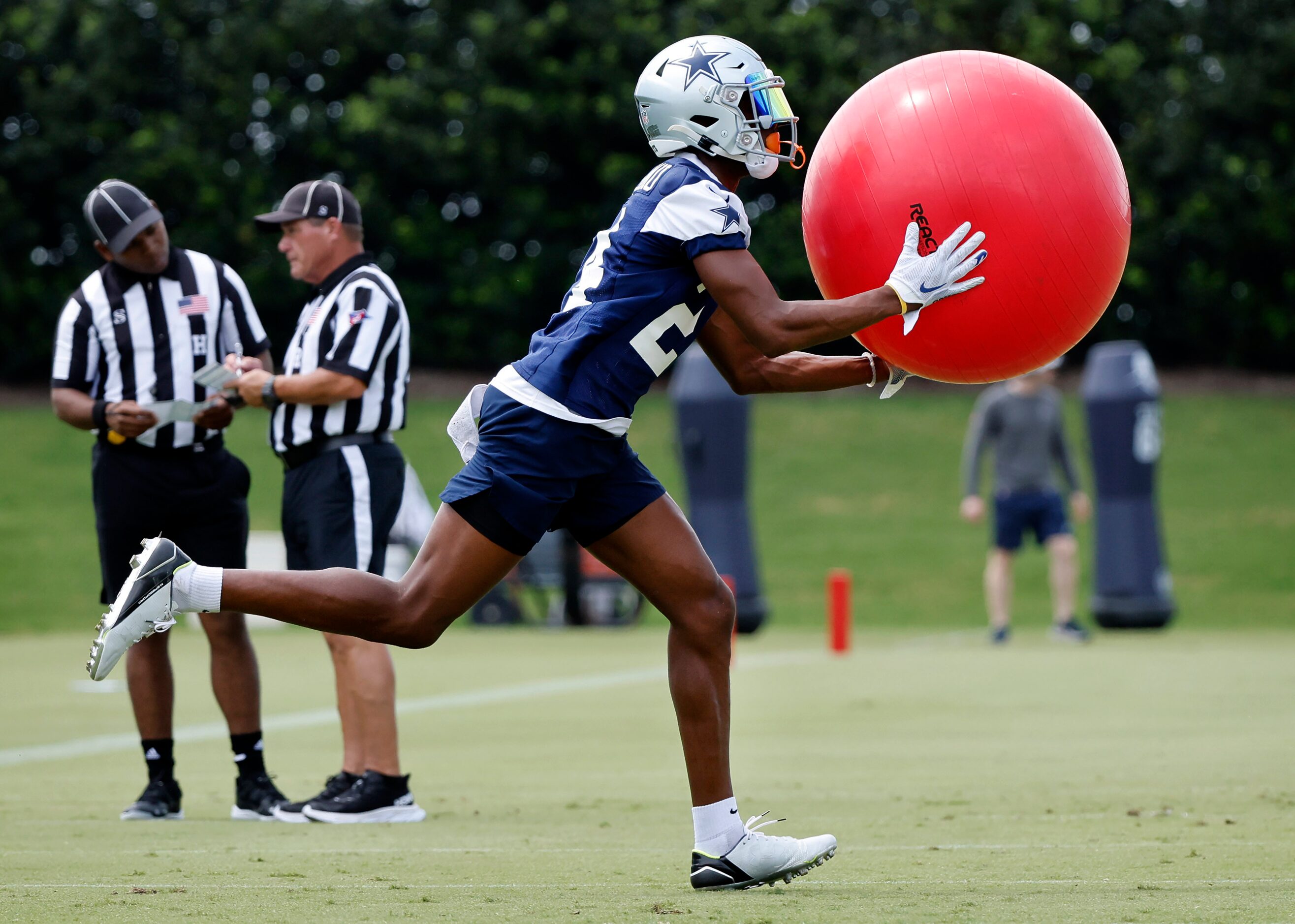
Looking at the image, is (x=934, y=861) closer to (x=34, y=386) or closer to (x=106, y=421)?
(x=106, y=421)

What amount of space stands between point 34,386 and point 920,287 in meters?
29.2

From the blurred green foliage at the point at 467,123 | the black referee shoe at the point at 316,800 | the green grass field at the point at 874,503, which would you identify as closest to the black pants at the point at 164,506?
the black referee shoe at the point at 316,800

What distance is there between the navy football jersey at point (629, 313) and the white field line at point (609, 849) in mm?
1424

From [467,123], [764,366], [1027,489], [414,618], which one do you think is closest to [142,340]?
[414,618]

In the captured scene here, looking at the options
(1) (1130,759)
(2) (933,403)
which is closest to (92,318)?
(1) (1130,759)

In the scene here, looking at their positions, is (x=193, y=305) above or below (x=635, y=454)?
above

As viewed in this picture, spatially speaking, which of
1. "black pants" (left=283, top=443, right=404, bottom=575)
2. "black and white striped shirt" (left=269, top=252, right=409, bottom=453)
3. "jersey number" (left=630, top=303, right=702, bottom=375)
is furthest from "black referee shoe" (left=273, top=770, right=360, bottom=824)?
"jersey number" (left=630, top=303, right=702, bottom=375)

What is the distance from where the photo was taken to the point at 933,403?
27562 mm

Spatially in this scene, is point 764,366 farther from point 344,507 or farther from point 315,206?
point 315,206

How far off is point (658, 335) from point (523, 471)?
496 millimetres

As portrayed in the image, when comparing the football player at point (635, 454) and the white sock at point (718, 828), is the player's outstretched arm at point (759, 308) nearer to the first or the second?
the football player at point (635, 454)

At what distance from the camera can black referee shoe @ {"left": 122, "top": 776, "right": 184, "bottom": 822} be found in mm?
5984

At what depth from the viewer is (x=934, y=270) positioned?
14.7ft

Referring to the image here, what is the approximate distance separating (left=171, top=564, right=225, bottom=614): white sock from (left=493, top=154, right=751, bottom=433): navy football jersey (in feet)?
2.96
